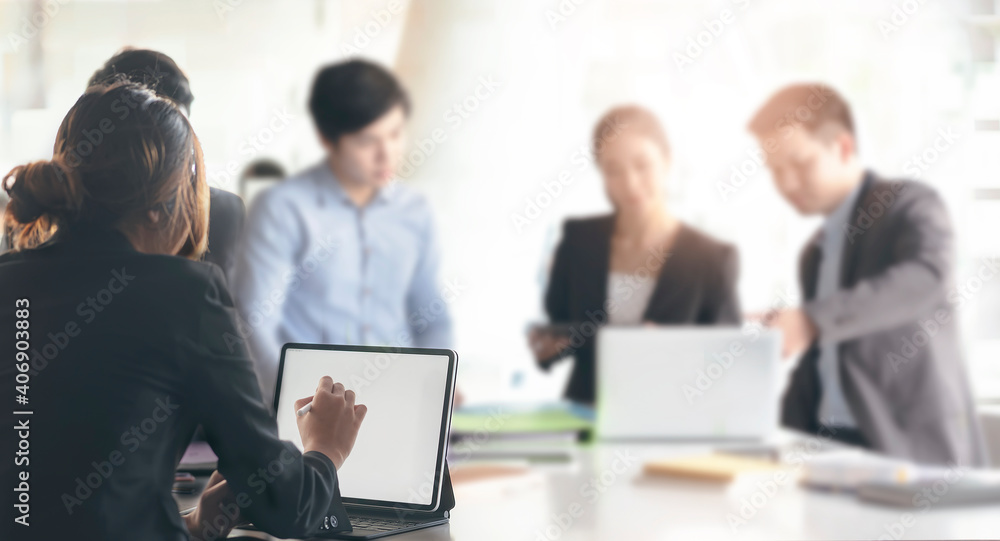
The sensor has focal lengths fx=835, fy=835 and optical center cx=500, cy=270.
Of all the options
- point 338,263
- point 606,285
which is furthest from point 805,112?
point 338,263

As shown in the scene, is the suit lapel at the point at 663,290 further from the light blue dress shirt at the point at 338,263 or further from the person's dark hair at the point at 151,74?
the person's dark hair at the point at 151,74

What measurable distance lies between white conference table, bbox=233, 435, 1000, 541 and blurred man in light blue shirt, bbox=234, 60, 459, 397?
1.01 metres

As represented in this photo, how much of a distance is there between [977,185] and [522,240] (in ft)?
6.49

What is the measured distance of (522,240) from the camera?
3926mm

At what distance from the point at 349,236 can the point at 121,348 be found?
1729mm

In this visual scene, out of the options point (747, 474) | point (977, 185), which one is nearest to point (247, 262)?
point (747, 474)

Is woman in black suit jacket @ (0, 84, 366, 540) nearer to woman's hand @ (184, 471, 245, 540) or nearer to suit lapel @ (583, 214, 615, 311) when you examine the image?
woman's hand @ (184, 471, 245, 540)

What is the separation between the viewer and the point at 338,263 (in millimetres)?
2387

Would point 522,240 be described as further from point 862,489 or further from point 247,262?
point 862,489

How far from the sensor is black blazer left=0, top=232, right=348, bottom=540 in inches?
27.2

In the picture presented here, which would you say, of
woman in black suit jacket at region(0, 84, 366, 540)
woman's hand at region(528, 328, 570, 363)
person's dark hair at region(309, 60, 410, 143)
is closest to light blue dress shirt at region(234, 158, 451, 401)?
person's dark hair at region(309, 60, 410, 143)

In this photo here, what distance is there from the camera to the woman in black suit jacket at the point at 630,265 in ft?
7.17

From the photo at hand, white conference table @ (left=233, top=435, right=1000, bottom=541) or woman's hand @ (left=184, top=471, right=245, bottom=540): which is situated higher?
woman's hand @ (left=184, top=471, right=245, bottom=540)

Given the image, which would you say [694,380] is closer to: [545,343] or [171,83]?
[545,343]
